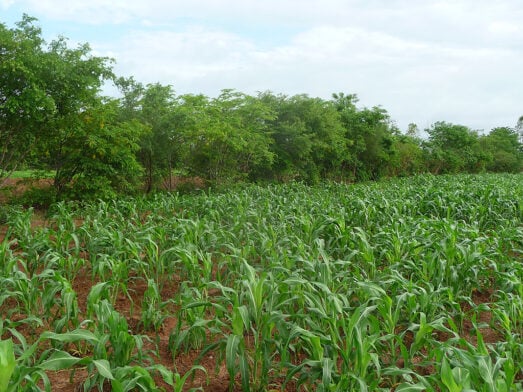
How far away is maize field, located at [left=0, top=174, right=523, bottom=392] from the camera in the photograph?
237 centimetres

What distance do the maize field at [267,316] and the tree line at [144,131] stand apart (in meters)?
3.47

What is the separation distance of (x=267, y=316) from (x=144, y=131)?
8.96m

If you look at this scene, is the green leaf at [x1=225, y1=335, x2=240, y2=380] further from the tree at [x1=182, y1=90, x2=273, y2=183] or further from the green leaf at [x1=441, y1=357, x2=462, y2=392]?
the tree at [x1=182, y1=90, x2=273, y2=183]

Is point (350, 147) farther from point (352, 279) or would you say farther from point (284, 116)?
point (352, 279)

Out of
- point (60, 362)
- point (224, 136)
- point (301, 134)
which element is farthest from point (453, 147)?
point (60, 362)

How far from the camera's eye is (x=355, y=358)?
8.25 ft

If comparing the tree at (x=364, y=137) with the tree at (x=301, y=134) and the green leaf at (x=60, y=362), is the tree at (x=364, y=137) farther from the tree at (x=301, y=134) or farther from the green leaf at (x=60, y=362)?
the green leaf at (x=60, y=362)

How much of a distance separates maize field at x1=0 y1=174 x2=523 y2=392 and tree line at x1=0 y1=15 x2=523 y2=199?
3467mm

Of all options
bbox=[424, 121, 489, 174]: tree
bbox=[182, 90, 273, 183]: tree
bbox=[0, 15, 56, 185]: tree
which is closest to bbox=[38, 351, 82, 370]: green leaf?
bbox=[0, 15, 56, 185]: tree

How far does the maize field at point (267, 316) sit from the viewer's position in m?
2.37

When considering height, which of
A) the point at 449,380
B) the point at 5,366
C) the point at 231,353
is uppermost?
the point at 5,366

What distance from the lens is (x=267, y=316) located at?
2840 mm

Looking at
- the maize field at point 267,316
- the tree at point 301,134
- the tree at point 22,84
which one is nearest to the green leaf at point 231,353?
→ the maize field at point 267,316

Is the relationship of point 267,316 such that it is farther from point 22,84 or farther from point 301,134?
point 301,134
